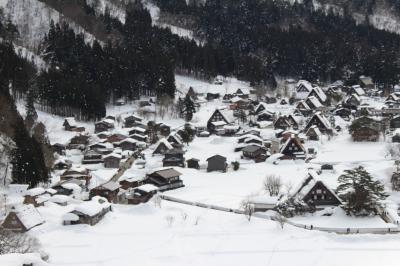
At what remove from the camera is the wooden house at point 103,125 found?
54009mm

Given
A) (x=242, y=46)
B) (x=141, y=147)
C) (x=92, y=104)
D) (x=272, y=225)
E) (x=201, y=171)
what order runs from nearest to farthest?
(x=272, y=225) < (x=201, y=171) < (x=141, y=147) < (x=92, y=104) < (x=242, y=46)

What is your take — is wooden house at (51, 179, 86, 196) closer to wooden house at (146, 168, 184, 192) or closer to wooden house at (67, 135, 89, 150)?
wooden house at (146, 168, 184, 192)

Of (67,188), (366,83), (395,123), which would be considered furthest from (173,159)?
(366,83)

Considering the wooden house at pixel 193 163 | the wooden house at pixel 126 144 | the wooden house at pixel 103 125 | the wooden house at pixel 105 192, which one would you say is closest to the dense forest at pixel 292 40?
the wooden house at pixel 103 125

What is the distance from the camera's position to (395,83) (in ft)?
256

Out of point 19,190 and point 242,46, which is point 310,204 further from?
point 242,46

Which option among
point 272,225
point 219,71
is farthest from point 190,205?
point 219,71

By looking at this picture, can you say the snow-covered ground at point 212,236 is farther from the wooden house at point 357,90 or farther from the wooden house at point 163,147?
the wooden house at point 357,90

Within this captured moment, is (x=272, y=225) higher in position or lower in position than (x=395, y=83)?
lower

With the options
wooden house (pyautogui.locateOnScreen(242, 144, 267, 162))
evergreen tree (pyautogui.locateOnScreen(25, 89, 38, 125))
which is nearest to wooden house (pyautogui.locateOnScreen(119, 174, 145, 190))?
wooden house (pyautogui.locateOnScreen(242, 144, 267, 162))

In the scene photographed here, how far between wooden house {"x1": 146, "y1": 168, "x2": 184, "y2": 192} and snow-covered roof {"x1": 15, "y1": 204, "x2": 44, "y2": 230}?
Answer: 10463 mm

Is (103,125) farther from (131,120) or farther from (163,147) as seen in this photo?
(163,147)

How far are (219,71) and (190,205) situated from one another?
5160 cm

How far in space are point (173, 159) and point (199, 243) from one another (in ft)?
59.3
